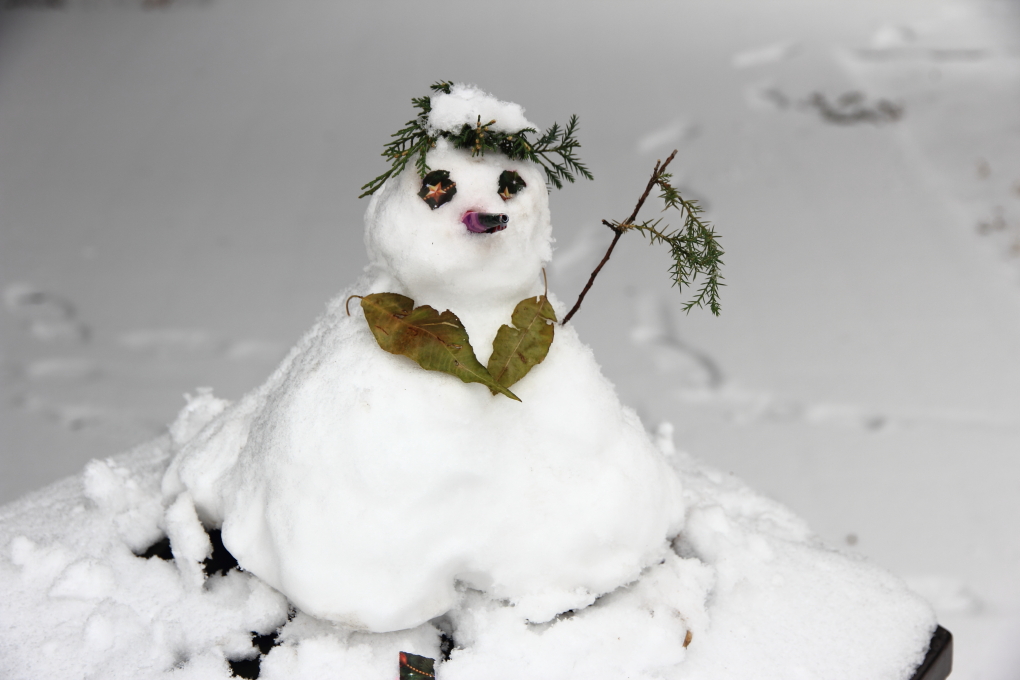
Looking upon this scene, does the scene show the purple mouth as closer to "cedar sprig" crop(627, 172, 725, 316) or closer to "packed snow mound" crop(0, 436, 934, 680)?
"cedar sprig" crop(627, 172, 725, 316)

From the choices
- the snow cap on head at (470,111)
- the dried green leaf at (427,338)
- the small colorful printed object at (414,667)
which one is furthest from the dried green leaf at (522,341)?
the small colorful printed object at (414,667)

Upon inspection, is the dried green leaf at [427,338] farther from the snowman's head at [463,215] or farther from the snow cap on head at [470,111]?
the snow cap on head at [470,111]

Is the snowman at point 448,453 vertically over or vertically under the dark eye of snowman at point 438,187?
under

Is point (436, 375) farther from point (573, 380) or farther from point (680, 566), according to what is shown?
point (680, 566)

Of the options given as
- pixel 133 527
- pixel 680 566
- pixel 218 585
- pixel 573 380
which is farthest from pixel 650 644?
pixel 133 527

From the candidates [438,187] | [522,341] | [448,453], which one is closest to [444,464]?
[448,453]

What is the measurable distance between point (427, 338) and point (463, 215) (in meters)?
0.10

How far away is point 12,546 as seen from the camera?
3.21 feet

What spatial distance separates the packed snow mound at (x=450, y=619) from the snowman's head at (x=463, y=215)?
0.28 metres

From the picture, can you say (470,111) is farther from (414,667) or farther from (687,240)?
(414,667)

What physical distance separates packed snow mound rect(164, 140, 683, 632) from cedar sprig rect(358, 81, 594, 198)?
12mm

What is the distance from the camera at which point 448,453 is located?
826 millimetres

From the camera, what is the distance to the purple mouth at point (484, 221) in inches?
31.7

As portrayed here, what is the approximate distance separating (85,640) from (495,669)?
350 millimetres
